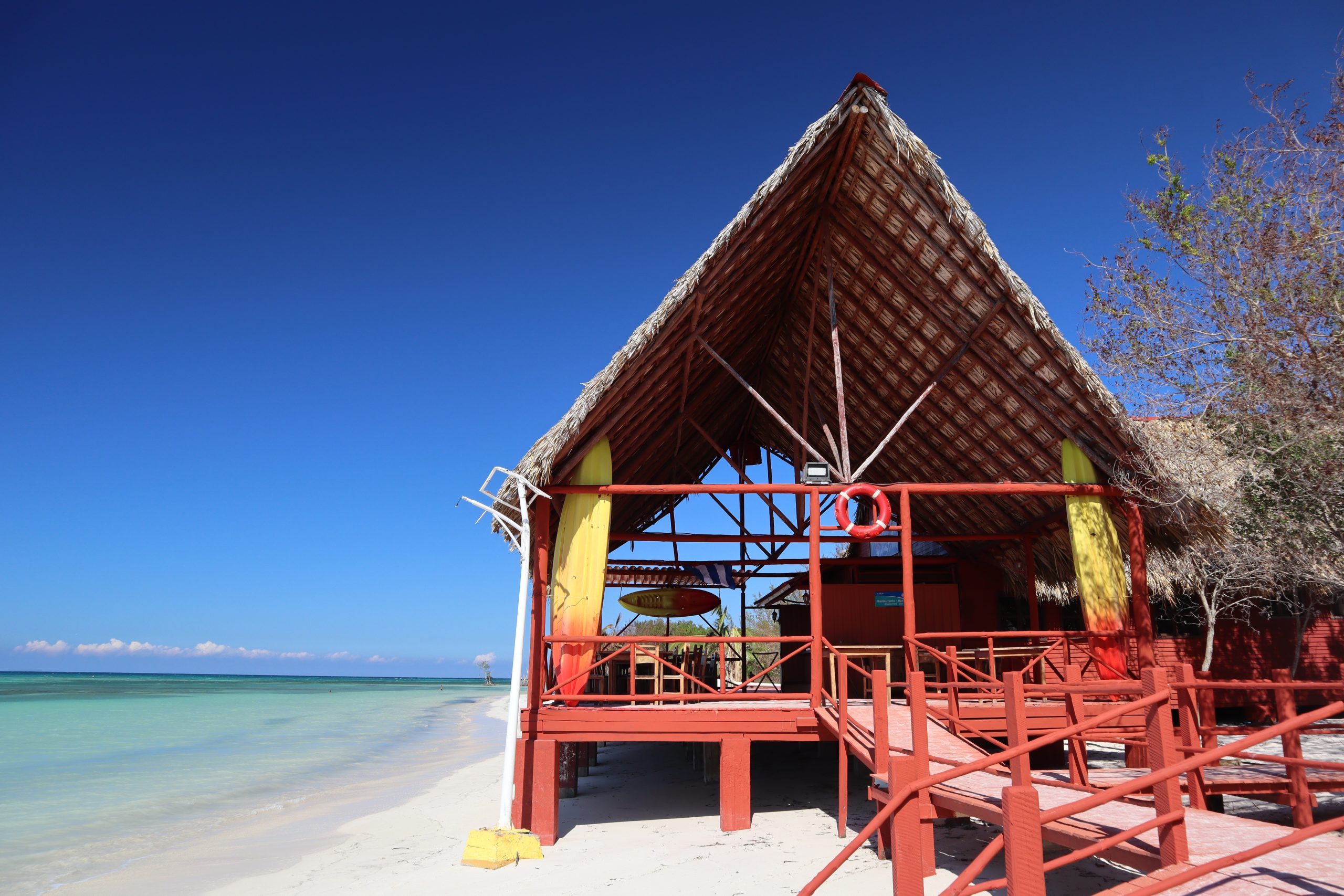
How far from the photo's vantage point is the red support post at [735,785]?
26.1ft

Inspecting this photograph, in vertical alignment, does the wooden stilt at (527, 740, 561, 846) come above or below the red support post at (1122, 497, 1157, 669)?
below

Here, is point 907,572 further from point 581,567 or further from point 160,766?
point 160,766

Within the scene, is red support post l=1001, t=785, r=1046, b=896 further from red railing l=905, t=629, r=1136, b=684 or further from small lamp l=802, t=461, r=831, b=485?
small lamp l=802, t=461, r=831, b=485

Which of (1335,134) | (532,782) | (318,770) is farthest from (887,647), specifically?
(318,770)

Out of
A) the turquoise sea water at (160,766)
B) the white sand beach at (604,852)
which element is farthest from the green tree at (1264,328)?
the turquoise sea water at (160,766)

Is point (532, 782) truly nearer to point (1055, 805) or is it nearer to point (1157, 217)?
point (1055, 805)

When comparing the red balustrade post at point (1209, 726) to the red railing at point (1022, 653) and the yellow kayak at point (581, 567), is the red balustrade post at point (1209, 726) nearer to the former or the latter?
the red railing at point (1022, 653)

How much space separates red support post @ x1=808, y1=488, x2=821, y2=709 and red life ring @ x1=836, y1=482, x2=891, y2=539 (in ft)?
0.86

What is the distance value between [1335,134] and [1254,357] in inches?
77.0

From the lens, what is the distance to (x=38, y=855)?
9750 millimetres

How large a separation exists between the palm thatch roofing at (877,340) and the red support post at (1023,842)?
6.24 meters

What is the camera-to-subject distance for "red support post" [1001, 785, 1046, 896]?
283 cm

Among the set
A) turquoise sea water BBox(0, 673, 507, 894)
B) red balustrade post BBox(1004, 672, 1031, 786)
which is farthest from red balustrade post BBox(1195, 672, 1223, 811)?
turquoise sea water BBox(0, 673, 507, 894)

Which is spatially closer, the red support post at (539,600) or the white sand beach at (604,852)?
the white sand beach at (604,852)
